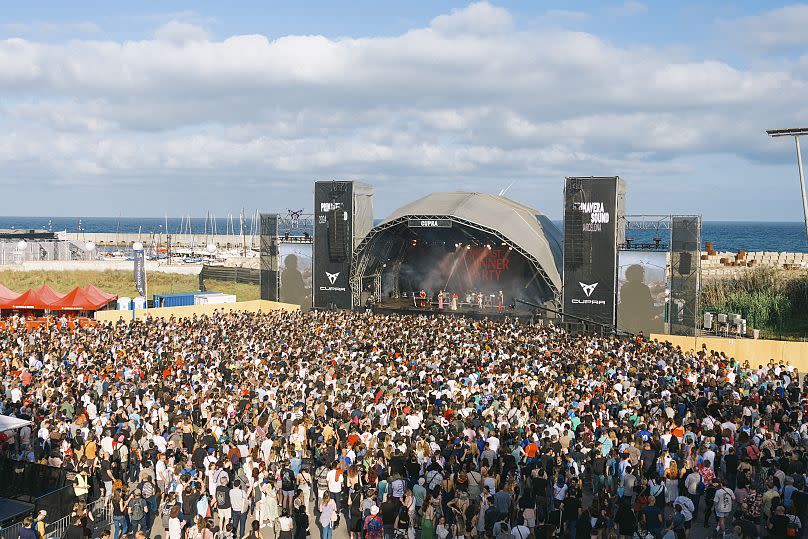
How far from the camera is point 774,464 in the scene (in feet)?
38.5

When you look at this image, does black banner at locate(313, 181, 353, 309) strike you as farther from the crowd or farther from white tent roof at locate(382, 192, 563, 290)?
the crowd

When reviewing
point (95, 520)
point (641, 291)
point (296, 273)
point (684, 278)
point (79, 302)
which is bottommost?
point (95, 520)

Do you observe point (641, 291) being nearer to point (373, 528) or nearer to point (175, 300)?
point (175, 300)

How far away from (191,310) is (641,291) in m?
20.2

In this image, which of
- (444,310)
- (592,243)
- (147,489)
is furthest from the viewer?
(444,310)

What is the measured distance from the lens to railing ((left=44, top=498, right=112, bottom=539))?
37.9 feet

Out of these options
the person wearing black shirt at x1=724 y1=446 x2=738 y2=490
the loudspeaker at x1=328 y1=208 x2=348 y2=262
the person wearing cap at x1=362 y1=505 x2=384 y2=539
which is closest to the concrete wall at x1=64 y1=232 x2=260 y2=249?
the loudspeaker at x1=328 y1=208 x2=348 y2=262

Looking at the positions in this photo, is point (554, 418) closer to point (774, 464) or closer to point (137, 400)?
point (774, 464)

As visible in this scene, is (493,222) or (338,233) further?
(338,233)

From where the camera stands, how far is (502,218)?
34375mm

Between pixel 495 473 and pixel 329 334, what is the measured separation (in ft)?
46.4

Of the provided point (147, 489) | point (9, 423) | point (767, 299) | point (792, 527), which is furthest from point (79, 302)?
point (767, 299)

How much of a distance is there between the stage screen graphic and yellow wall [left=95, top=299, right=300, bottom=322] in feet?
50.0

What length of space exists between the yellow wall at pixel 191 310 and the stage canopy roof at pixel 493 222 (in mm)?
4524
